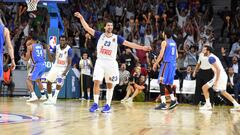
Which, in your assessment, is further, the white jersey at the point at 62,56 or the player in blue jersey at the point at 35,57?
the player in blue jersey at the point at 35,57

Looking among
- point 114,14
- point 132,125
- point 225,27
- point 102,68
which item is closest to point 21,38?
point 114,14

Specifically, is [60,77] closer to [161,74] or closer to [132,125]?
[161,74]

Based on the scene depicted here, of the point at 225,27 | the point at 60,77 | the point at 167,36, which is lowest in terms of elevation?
the point at 60,77

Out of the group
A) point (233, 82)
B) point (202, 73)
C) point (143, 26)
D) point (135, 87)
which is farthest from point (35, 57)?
point (143, 26)

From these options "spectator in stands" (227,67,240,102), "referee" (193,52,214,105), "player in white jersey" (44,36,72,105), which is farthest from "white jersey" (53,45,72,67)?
"spectator in stands" (227,67,240,102)

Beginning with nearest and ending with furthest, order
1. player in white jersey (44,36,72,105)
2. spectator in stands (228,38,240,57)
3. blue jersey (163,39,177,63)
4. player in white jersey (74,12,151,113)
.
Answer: player in white jersey (74,12,151,113) → blue jersey (163,39,177,63) → player in white jersey (44,36,72,105) → spectator in stands (228,38,240,57)

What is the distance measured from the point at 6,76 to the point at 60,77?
17.1ft

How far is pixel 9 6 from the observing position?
2248 cm

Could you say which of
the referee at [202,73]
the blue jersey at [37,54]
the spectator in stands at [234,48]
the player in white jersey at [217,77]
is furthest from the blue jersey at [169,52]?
the spectator in stands at [234,48]

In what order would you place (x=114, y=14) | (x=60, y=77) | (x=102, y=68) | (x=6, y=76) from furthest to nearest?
1. (x=114, y=14)
2. (x=6, y=76)
3. (x=60, y=77)
4. (x=102, y=68)

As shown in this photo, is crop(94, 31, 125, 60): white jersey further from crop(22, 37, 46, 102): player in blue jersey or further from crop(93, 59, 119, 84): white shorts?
crop(22, 37, 46, 102): player in blue jersey

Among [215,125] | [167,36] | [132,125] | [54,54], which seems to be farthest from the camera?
[54,54]

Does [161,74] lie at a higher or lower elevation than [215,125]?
higher

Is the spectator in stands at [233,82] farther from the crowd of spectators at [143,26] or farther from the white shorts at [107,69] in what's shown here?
the white shorts at [107,69]
